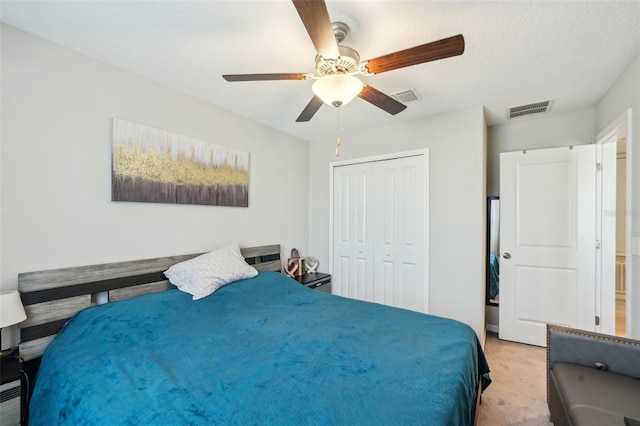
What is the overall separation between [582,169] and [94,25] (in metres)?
4.26

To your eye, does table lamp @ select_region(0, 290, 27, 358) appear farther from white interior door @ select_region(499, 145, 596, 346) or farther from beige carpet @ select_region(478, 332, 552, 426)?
white interior door @ select_region(499, 145, 596, 346)

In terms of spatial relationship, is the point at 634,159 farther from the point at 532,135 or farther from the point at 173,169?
the point at 173,169

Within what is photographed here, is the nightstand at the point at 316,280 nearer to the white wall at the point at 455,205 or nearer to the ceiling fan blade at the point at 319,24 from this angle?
the white wall at the point at 455,205

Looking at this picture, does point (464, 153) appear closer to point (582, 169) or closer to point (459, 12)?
point (582, 169)

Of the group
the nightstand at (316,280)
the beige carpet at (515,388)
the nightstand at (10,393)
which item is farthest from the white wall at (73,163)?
the beige carpet at (515,388)

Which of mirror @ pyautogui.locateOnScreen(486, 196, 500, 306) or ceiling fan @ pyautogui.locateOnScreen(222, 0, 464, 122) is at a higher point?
ceiling fan @ pyautogui.locateOnScreen(222, 0, 464, 122)

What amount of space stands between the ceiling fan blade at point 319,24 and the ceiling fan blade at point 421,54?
256 mm

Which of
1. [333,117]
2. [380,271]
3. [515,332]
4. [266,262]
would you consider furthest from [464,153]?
[266,262]

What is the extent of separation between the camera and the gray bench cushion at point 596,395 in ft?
4.09

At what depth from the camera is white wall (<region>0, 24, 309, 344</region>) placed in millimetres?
1660

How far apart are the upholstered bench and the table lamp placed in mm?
2804

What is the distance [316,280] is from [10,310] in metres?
2.62

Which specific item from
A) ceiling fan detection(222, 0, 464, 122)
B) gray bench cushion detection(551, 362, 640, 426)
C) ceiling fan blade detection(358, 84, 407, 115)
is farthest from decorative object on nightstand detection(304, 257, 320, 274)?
gray bench cushion detection(551, 362, 640, 426)

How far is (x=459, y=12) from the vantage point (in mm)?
1531
